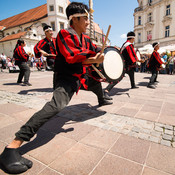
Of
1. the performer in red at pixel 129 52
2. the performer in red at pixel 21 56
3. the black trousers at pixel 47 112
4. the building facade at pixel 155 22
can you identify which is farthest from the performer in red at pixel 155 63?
the building facade at pixel 155 22

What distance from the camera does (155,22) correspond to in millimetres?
32781

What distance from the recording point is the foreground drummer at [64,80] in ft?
4.85

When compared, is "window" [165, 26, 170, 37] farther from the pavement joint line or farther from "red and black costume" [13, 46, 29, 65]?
the pavement joint line

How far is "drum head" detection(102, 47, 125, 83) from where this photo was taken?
3023 mm

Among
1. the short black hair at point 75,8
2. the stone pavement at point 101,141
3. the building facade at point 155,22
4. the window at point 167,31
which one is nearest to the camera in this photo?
the stone pavement at point 101,141

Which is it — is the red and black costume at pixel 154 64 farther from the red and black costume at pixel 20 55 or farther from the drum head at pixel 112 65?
the red and black costume at pixel 20 55

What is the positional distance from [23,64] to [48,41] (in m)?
2.54

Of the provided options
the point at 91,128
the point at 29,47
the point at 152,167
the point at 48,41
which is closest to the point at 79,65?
the point at 91,128

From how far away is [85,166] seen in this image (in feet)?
5.15

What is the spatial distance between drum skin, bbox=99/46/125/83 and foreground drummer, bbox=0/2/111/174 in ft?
3.34

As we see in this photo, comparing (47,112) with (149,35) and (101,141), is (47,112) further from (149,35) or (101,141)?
(149,35)

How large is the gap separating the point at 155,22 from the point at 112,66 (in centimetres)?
3616

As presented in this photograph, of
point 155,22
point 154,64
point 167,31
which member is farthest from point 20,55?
point 155,22

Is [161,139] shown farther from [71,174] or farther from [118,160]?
[71,174]
